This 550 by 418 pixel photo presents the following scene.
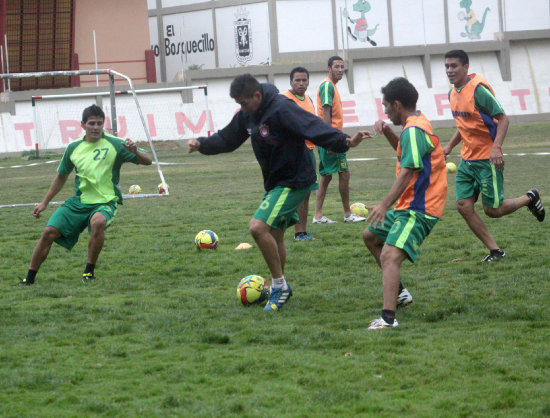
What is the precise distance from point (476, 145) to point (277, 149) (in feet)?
7.70

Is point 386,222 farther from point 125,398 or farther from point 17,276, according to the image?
point 17,276

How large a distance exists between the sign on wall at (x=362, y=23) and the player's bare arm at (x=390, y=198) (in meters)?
35.1

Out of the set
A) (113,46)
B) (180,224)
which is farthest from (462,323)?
(113,46)

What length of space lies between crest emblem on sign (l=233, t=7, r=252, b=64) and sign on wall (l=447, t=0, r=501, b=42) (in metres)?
9.59

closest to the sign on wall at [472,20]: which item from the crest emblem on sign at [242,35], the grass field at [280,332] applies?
the crest emblem on sign at [242,35]

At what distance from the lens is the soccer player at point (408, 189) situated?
6070mm

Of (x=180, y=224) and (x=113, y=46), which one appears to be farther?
(x=113, y=46)

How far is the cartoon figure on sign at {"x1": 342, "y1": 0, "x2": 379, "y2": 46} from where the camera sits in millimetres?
41000

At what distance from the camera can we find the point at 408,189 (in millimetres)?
6309

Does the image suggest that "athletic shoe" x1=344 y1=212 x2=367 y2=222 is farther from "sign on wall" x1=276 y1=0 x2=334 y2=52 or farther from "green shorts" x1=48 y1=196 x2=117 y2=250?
"sign on wall" x1=276 y1=0 x2=334 y2=52

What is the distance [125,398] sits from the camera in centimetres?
473

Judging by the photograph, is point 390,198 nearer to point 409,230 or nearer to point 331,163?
point 409,230

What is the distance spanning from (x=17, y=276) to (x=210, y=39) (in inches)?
1413

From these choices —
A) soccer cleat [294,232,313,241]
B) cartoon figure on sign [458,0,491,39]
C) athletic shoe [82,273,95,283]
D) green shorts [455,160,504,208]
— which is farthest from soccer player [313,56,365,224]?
cartoon figure on sign [458,0,491,39]
